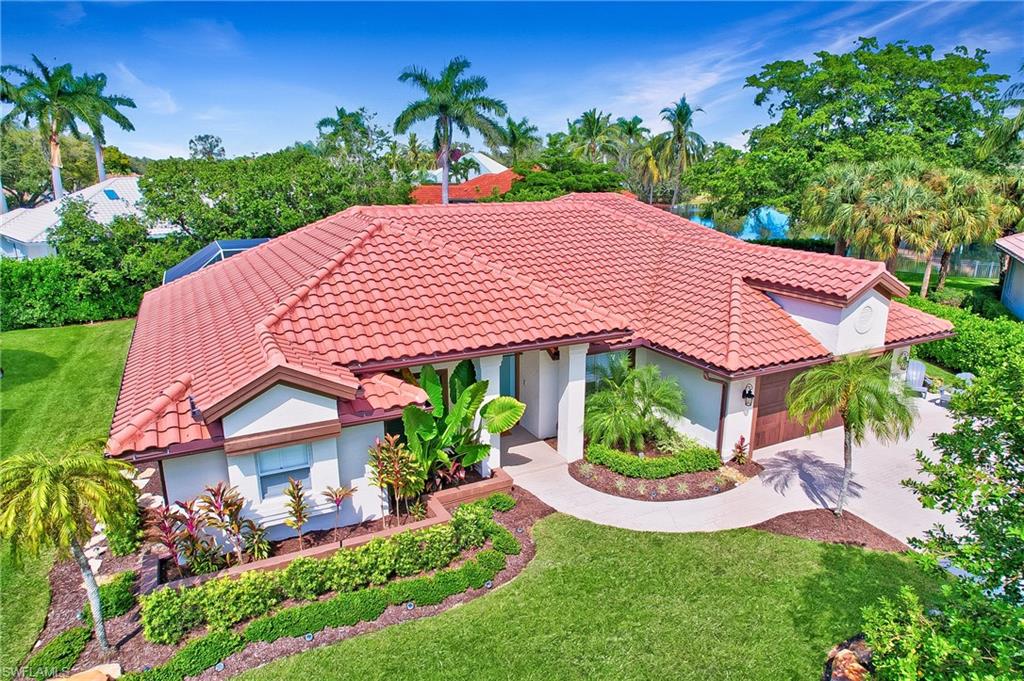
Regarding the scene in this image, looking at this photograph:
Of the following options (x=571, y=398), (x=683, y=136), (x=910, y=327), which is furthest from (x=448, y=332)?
(x=683, y=136)

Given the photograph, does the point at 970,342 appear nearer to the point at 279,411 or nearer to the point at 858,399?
the point at 858,399

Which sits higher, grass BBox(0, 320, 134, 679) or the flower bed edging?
the flower bed edging

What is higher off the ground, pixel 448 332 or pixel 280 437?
pixel 448 332

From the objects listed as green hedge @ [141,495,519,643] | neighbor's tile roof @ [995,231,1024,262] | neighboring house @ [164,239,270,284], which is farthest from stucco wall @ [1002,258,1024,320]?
neighboring house @ [164,239,270,284]

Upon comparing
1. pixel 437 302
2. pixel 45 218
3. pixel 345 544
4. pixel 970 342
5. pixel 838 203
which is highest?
pixel 838 203

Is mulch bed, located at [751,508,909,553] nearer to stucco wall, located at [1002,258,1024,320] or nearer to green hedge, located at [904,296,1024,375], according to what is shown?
green hedge, located at [904,296,1024,375]

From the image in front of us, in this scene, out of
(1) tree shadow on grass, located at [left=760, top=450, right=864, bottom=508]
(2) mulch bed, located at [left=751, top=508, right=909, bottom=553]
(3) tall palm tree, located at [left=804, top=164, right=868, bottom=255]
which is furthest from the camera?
(3) tall palm tree, located at [left=804, top=164, right=868, bottom=255]

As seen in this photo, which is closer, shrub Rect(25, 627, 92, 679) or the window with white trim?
shrub Rect(25, 627, 92, 679)
